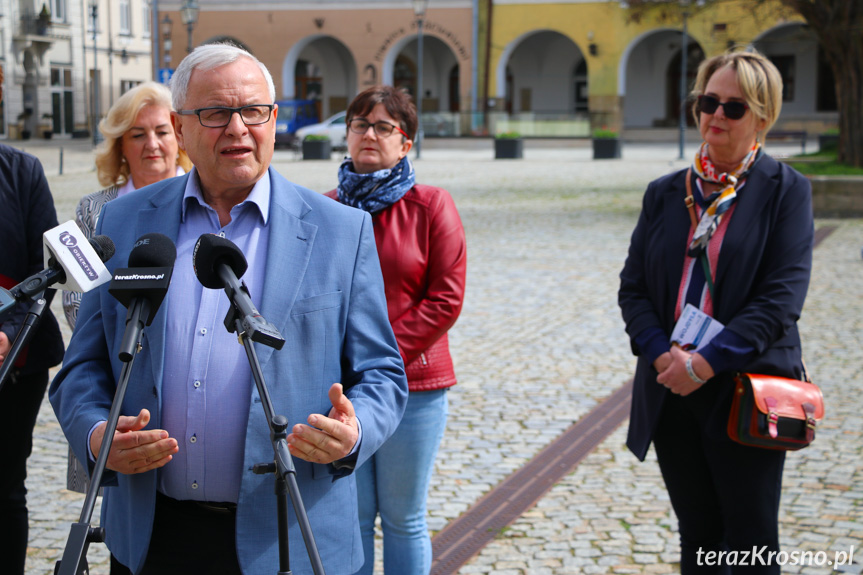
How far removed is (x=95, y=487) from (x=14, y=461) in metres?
1.90

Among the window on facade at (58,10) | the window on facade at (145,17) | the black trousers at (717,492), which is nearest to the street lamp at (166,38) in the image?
the window on facade at (145,17)

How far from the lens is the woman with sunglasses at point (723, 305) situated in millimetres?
3217

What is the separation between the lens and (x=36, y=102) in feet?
143

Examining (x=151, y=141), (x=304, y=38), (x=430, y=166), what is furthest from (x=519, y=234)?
(x=304, y=38)

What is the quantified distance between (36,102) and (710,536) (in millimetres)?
44897

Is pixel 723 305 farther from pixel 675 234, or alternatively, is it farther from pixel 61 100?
pixel 61 100

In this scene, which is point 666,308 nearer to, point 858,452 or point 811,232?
point 811,232

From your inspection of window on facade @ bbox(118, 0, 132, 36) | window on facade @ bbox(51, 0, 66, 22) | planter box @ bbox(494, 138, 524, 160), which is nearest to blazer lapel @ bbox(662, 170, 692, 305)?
planter box @ bbox(494, 138, 524, 160)

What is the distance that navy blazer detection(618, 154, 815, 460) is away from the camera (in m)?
3.24

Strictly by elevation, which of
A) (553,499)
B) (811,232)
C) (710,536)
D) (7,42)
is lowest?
(553,499)

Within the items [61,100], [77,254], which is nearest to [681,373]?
[77,254]

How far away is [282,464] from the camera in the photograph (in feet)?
5.83

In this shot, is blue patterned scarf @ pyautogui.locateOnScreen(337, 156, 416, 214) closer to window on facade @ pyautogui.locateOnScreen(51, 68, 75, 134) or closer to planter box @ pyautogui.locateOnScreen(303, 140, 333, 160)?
planter box @ pyautogui.locateOnScreen(303, 140, 333, 160)

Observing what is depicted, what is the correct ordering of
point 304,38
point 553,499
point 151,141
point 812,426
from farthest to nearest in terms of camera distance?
point 304,38
point 553,499
point 151,141
point 812,426
